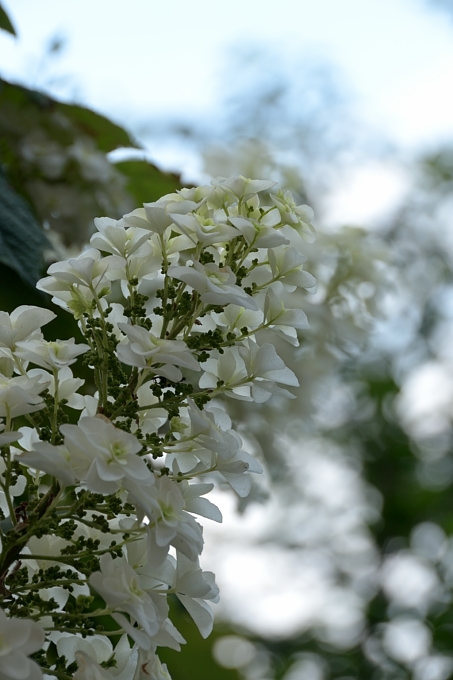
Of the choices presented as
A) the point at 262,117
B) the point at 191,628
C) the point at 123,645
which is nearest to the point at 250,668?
the point at 262,117

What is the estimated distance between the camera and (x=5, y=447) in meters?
0.51

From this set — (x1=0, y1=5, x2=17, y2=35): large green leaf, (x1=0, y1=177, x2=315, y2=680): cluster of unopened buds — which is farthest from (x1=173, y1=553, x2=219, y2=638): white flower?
(x1=0, y1=5, x2=17, y2=35): large green leaf

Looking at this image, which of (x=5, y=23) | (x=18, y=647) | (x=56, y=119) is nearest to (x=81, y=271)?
(x=18, y=647)

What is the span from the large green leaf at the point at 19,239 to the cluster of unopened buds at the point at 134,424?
0.75 ft

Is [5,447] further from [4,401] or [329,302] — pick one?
[329,302]

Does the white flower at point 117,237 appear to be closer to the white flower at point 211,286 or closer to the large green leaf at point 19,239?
the white flower at point 211,286

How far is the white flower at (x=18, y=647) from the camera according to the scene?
39 cm

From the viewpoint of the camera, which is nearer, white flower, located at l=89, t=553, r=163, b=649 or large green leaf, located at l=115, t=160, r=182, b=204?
white flower, located at l=89, t=553, r=163, b=649

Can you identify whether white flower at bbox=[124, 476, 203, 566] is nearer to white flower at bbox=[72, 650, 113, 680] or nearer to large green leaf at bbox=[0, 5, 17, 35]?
white flower at bbox=[72, 650, 113, 680]

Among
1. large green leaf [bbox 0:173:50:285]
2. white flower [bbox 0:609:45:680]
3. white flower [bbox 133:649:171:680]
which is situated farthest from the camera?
large green leaf [bbox 0:173:50:285]

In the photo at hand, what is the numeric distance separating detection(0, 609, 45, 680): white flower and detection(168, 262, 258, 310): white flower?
0.22 metres

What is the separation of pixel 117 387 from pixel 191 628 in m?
0.78

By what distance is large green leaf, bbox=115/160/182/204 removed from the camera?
1.42 m

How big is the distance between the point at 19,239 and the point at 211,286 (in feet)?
1.40
